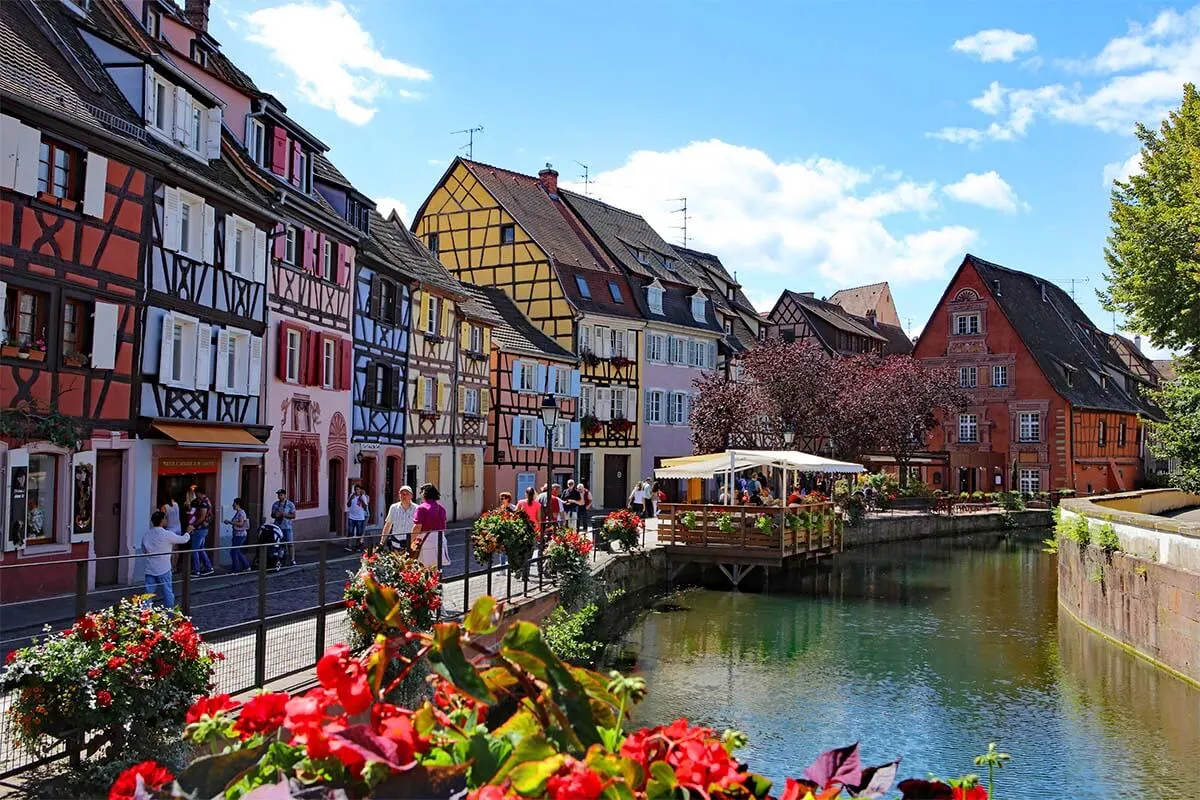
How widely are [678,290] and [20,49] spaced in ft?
119

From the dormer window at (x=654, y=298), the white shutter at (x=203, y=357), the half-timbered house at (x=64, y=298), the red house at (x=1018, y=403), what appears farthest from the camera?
the red house at (x=1018, y=403)

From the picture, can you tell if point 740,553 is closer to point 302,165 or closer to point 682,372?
point 302,165

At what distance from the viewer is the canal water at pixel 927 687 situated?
12.8 meters

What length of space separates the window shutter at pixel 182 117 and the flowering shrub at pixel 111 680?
47.8 feet

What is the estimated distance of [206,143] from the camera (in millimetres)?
20891

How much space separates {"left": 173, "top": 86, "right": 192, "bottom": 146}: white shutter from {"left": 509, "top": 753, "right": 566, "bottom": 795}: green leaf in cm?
1997

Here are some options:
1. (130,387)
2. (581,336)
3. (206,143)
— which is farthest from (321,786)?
(581,336)

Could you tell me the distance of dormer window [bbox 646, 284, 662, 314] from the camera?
47794mm

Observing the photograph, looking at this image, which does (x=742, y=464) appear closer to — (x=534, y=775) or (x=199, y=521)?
(x=199, y=521)

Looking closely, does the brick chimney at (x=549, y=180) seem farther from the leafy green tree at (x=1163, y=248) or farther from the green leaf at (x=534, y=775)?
the green leaf at (x=534, y=775)

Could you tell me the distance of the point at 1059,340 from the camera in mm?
61438

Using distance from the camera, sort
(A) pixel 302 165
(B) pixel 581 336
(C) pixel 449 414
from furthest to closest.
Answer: (B) pixel 581 336 → (C) pixel 449 414 → (A) pixel 302 165

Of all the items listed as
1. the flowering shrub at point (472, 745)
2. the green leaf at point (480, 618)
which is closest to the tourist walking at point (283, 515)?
the flowering shrub at point (472, 745)

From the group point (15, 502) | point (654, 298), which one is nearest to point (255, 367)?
point (15, 502)
